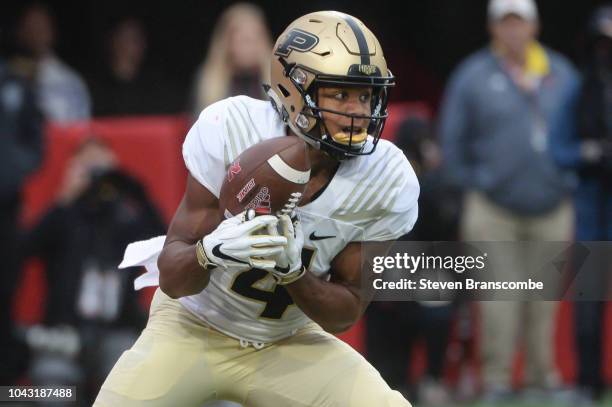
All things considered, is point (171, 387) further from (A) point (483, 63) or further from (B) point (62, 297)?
(A) point (483, 63)

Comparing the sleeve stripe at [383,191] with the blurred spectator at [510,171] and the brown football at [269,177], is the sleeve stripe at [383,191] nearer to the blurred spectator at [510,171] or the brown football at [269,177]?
the brown football at [269,177]

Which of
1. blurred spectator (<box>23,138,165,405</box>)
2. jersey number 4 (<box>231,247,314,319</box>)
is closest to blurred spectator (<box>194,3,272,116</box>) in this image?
blurred spectator (<box>23,138,165,405</box>)

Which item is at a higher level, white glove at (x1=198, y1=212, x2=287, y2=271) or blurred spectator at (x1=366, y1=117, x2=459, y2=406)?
white glove at (x1=198, y1=212, x2=287, y2=271)

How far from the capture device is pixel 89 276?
22.5 feet

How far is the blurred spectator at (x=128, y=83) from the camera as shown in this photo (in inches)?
338

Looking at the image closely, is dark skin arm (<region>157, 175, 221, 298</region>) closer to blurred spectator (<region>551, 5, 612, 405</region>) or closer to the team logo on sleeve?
the team logo on sleeve

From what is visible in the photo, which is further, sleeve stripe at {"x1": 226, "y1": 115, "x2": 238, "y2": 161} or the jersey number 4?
the jersey number 4

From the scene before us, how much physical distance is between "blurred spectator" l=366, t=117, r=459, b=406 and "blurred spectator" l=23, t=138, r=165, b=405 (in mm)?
1176

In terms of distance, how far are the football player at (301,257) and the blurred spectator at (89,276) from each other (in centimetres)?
236

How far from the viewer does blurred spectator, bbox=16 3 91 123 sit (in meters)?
8.11

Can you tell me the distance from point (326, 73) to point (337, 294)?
65cm

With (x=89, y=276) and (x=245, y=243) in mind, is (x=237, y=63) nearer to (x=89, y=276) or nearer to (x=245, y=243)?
(x=89, y=276)

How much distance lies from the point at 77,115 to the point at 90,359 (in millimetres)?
1903

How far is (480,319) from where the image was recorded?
23.9ft
